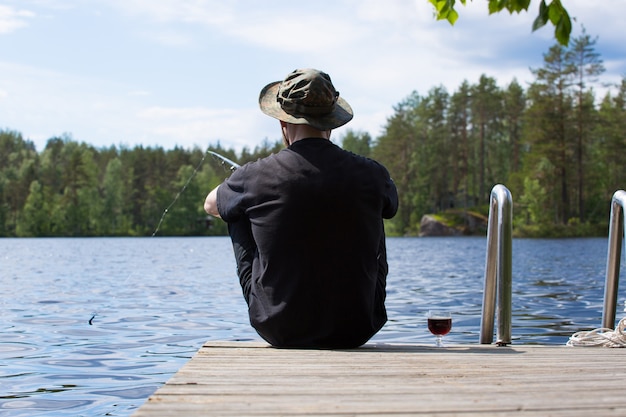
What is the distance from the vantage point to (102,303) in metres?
14.5

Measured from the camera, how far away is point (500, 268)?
195 inches

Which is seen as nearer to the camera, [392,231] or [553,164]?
[553,164]

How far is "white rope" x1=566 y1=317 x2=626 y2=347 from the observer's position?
15.3 feet

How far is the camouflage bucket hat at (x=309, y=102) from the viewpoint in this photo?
3982mm

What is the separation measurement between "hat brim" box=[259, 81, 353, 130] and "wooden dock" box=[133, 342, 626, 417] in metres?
1.11

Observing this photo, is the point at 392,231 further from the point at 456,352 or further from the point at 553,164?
the point at 456,352

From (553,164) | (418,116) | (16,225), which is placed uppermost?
(418,116)

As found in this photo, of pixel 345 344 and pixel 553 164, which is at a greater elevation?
pixel 553 164

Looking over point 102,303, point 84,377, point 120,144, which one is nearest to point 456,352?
point 84,377

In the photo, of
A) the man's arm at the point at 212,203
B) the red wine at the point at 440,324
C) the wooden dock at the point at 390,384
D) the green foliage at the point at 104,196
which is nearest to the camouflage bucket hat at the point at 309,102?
the man's arm at the point at 212,203

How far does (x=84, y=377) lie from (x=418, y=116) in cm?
8717

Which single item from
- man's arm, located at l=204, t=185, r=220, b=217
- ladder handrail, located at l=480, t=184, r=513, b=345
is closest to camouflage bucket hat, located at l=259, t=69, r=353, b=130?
man's arm, located at l=204, t=185, r=220, b=217

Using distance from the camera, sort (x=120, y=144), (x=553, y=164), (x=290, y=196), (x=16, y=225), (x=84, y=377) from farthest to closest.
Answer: (x=120, y=144) < (x=16, y=225) < (x=553, y=164) < (x=84, y=377) < (x=290, y=196)

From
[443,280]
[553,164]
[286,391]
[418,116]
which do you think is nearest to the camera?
[286,391]
